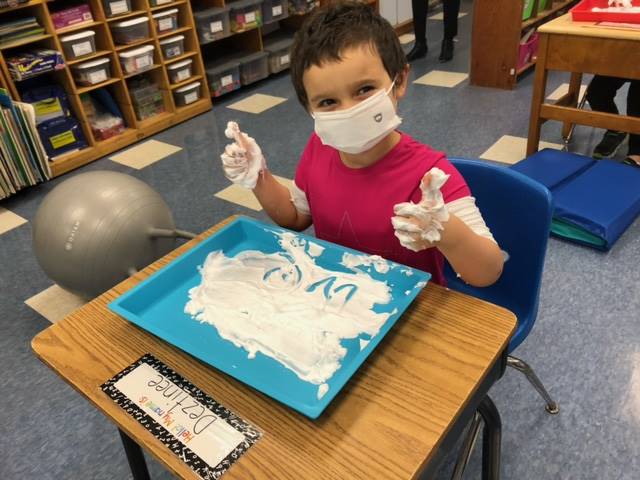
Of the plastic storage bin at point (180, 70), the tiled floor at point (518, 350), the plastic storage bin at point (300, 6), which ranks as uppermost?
the plastic storage bin at point (300, 6)

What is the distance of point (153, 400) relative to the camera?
0.61 metres

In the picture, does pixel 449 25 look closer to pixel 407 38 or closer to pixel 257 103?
pixel 407 38

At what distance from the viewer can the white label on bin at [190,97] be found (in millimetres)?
3135

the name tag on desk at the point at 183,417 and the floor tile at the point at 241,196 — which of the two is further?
the floor tile at the point at 241,196

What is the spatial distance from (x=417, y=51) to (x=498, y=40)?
0.82 meters

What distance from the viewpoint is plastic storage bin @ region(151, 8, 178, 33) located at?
2.82 metres

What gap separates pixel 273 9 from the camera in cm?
343

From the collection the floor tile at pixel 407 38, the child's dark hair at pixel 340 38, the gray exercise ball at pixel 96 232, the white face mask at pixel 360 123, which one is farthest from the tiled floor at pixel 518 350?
the floor tile at pixel 407 38

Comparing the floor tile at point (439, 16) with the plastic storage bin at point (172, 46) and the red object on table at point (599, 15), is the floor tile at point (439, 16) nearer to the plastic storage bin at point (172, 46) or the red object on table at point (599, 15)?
the plastic storage bin at point (172, 46)

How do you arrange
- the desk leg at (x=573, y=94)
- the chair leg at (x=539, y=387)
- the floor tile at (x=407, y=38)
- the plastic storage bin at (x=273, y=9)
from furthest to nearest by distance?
the floor tile at (x=407, y=38) → the plastic storage bin at (x=273, y=9) → the desk leg at (x=573, y=94) → the chair leg at (x=539, y=387)

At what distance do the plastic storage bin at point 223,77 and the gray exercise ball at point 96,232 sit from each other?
5.72 ft

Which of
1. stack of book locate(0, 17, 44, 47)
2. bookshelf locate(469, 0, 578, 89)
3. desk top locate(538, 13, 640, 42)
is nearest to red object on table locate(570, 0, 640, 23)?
desk top locate(538, 13, 640, 42)

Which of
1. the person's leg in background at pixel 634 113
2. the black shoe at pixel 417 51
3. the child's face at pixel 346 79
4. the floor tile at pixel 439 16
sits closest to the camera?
the child's face at pixel 346 79

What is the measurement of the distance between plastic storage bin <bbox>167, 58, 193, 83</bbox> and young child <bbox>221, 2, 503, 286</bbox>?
2.33 m
